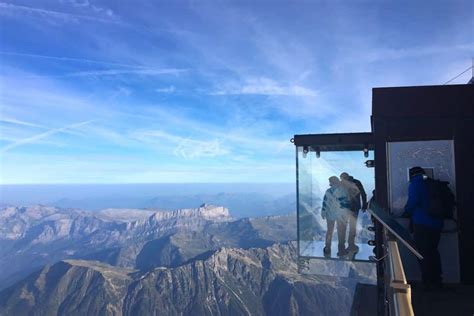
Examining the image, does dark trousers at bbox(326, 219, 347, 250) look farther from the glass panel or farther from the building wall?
the building wall

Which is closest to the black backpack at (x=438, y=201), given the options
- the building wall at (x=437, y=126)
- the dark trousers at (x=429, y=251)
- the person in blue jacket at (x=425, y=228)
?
the person in blue jacket at (x=425, y=228)

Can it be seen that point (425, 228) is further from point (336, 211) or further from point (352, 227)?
point (336, 211)

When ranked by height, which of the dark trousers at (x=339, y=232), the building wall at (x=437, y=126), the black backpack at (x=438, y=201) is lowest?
the dark trousers at (x=339, y=232)

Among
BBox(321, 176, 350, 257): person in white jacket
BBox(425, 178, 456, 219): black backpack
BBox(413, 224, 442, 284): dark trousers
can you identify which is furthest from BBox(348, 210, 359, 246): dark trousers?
BBox(425, 178, 456, 219): black backpack

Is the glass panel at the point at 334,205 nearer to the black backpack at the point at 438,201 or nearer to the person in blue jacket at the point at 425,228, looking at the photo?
the person in blue jacket at the point at 425,228

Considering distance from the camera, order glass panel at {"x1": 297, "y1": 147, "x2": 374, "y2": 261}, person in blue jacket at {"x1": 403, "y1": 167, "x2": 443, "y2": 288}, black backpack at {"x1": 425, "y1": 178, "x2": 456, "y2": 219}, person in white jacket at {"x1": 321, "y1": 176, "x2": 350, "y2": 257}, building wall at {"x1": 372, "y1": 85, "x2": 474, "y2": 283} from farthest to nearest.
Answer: person in white jacket at {"x1": 321, "y1": 176, "x2": 350, "y2": 257} < glass panel at {"x1": 297, "y1": 147, "x2": 374, "y2": 261} < building wall at {"x1": 372, "y1": 85, "x2": 474, "y2": 283} < person in blue jacket at {"x1": 403, "y1": 167, "x2": 443, "y2": 288} < black backpack at {"x1": 425, "y1": 178, "x2": 456, "y2": 219}

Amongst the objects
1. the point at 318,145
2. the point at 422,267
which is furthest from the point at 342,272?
the point at 422,267

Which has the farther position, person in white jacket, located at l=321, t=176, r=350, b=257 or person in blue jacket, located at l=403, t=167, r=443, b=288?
person in white jacket, located at l=321, t=176, r=350, b=257
